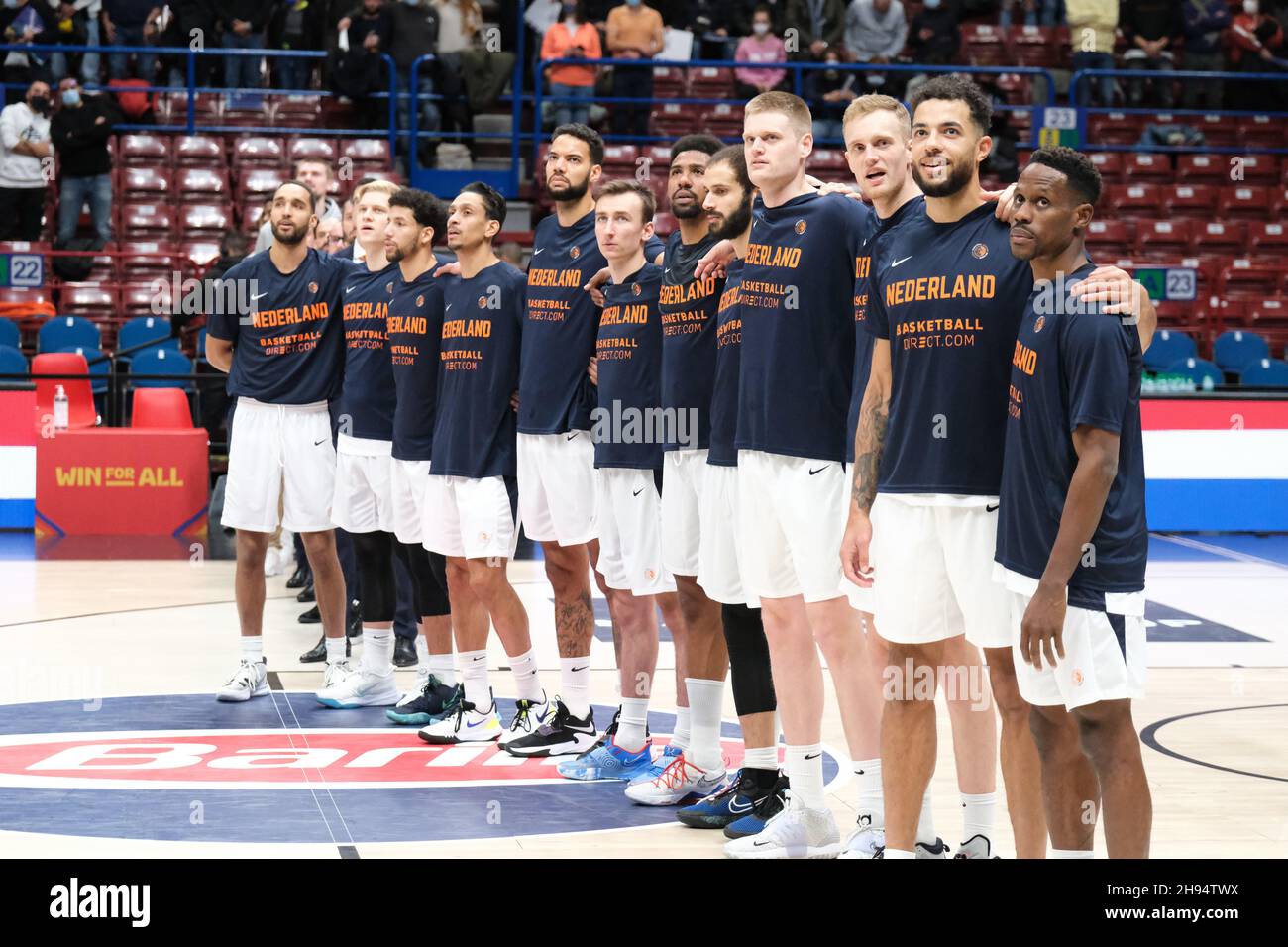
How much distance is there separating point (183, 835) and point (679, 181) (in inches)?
121

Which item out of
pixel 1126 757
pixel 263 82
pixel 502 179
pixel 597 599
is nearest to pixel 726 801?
pixel 1126 757

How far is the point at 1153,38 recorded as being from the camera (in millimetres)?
20109

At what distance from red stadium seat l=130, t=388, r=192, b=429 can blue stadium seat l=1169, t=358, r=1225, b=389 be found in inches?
356

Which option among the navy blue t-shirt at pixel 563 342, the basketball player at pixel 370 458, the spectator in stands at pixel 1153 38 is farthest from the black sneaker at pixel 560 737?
the spectator in stands at pixel 1153 38

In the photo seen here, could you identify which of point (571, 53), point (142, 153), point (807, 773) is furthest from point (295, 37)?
point (807, 773)

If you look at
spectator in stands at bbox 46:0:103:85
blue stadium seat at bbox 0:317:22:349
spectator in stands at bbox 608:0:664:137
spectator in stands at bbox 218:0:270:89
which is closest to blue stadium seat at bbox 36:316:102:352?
blue stadium seat at bbox 0:317:22:349

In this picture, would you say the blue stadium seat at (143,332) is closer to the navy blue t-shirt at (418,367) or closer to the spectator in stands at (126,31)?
the spectator in stands at (126,31)

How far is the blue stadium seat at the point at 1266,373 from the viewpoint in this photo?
15969 mm

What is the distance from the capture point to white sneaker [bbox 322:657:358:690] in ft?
27.1

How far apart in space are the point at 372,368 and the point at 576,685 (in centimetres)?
198

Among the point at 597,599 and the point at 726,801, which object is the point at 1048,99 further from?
the point at 726,801

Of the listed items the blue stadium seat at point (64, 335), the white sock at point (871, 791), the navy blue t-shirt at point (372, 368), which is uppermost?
the navy blue t-shirt at point (372, 368)

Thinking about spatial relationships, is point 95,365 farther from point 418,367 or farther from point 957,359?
point 957,359

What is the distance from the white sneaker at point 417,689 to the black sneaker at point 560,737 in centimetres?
83
